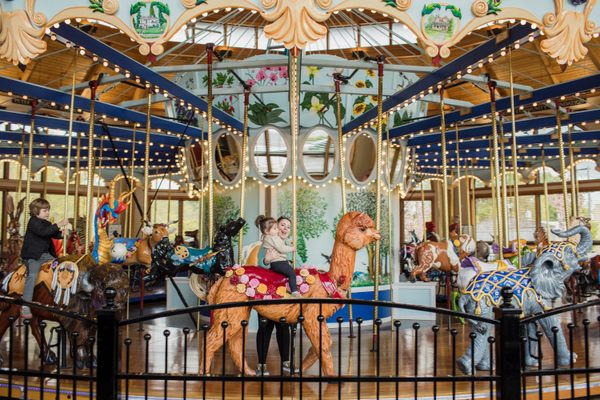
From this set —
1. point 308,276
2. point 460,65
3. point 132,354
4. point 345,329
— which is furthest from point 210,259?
point 460,65

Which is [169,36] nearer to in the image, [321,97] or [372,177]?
[321,97]

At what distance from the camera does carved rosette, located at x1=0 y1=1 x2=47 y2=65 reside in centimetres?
374

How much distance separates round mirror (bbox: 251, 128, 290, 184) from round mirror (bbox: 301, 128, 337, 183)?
265 millimetres

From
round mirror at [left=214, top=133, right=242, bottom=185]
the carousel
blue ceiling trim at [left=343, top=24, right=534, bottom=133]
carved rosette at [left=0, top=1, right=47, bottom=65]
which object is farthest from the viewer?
round mirror at [left=214, top=133, right=242, bottom=185]

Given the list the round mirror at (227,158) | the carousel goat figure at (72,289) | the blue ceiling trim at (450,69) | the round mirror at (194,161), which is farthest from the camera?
the round mirror at (194,161)

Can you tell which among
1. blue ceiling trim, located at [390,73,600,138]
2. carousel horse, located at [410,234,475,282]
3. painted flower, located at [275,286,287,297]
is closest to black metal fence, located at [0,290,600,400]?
painted flower, located at [275,286,287,297]

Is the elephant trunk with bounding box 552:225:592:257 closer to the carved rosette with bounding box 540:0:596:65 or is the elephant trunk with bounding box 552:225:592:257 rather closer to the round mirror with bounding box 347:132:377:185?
the carved rosette with bounding box 540:0:596:65

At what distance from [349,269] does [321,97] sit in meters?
3.47

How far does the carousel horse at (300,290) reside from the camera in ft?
14.2

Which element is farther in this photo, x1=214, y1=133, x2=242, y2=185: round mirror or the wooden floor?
x1=214, y1=133, x2=242, y2=185: round mirror

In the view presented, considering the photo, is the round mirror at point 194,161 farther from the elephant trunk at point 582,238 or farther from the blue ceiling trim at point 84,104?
the elephant trunk at point 582,238

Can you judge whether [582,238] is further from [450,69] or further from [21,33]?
[21,33]

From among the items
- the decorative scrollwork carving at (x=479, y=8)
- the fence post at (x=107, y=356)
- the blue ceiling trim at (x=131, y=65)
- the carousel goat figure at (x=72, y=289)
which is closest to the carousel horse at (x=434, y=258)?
the decorative scrollwork carving at (x=479, y=8)

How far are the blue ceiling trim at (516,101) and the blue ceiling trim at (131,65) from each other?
2353mm
